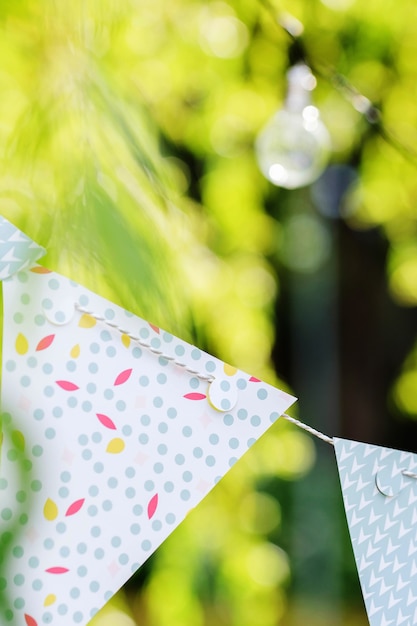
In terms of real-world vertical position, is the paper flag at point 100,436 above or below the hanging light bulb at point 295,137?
above

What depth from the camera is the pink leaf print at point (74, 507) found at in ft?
1.72

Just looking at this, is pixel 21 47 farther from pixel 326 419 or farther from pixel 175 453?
pixel 326 419

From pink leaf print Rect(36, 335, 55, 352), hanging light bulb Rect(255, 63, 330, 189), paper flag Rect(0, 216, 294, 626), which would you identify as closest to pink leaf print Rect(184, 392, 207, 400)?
paper flag Rect(0, 216, 294, 626)

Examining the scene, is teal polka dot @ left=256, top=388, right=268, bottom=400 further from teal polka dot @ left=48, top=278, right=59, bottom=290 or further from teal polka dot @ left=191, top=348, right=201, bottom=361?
teal polka dot @ left=48, top=278, right=59, bottom=290

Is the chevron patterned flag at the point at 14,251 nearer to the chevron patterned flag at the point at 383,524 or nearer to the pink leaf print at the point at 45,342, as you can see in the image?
the pink leaf print at the point at 45,342

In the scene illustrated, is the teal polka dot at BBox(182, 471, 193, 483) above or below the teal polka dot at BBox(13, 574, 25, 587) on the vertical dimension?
above

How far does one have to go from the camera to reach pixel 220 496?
1.83 metres

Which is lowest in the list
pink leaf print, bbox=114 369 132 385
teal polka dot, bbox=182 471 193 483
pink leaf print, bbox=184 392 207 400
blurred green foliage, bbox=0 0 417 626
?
blurred green foliage, bbox=0 0 417 626

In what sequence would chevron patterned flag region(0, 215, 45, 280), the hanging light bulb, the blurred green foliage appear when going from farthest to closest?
1. the blurred green foliage
2. the hanging light bulb
3. chevron patterned flag region(0, 215, 45, 280)

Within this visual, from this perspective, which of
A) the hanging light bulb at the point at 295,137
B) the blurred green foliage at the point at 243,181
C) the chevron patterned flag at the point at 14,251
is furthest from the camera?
the blurred green foliage at the point at 243,181

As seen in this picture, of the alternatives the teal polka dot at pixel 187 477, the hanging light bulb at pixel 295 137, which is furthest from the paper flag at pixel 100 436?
the hanging light bulb at pixel 295 137

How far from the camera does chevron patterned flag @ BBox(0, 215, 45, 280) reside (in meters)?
0.48

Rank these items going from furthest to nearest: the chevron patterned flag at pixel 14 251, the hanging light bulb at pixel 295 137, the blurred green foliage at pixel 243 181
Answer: the blurred green foliage at pixel 243 181
the hanging light bulb at pixel 295 137
the chevron patterned flag at pixel 14 251

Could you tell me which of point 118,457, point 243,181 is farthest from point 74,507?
point 243,181
